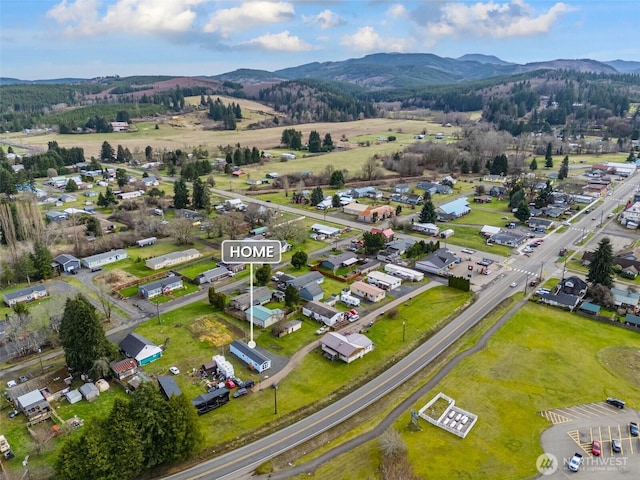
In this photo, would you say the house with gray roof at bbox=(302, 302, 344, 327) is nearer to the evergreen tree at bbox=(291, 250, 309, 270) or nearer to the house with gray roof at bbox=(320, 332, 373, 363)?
the house with gray roof at bbox=(320, 332, 373, 363)

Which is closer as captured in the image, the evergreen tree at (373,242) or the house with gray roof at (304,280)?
the house with gray roof at (304,280)

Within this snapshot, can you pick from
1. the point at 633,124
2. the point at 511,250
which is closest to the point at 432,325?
the point at 511,250

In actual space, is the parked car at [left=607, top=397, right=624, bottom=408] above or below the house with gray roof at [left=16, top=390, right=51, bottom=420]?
below

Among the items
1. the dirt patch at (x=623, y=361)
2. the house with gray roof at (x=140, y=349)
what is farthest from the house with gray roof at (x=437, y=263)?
the house with gray roof at (x=140, y=349)

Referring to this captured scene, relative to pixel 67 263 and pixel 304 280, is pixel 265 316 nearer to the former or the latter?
pixel 304 280

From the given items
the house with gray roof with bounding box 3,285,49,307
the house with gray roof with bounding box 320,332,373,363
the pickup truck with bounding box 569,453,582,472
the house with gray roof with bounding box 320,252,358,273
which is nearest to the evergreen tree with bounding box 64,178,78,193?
the house with gray roof with bounding box 3,285,49,307

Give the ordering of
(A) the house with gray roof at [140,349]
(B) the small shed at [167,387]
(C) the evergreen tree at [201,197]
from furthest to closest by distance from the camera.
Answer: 1. (C) the evergreen tree at [201,197]
2. (A) the house with gray roof at [140,349]
3. (B) the small shed at [167,387]

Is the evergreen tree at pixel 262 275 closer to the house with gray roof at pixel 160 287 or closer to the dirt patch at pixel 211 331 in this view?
the dirt patch at pixel 211 331

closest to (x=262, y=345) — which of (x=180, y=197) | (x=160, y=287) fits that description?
(x=160, y=287)
